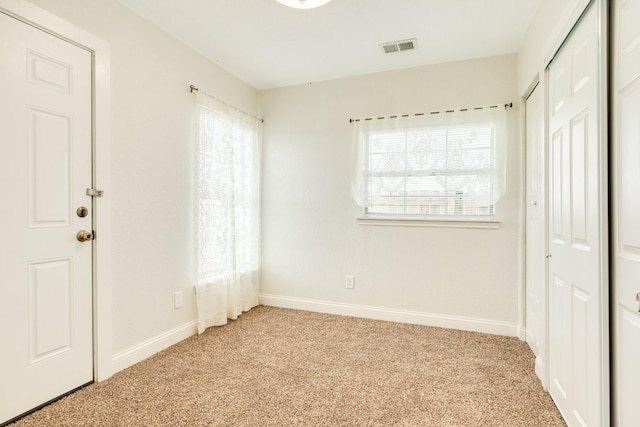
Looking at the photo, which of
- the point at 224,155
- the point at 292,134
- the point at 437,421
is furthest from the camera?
the point at 292,134

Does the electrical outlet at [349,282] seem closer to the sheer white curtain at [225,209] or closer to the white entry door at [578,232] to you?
the sheer white curtain at [225,209]

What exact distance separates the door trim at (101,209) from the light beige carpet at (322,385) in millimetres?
236

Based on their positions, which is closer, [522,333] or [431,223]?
[522,333]

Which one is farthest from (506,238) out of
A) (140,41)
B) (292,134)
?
(140,41)

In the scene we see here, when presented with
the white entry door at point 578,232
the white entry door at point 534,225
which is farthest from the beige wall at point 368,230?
the white entry door at point 578,232

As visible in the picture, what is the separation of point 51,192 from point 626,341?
9.10ft

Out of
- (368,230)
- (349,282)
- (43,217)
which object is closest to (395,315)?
(349,282)

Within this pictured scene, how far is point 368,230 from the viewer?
3.44 meters

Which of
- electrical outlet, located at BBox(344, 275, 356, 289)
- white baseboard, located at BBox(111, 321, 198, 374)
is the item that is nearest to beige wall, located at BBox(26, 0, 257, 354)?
white baseboard, located at BBox(111, 321, 198, 374)

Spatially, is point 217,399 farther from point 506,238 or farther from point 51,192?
point 506,238

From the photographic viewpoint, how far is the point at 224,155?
3197 millimetres

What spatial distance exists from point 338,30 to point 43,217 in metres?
2.33

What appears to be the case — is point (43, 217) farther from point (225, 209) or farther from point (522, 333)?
point (522, 333)

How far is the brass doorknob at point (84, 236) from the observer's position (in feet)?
6.68
